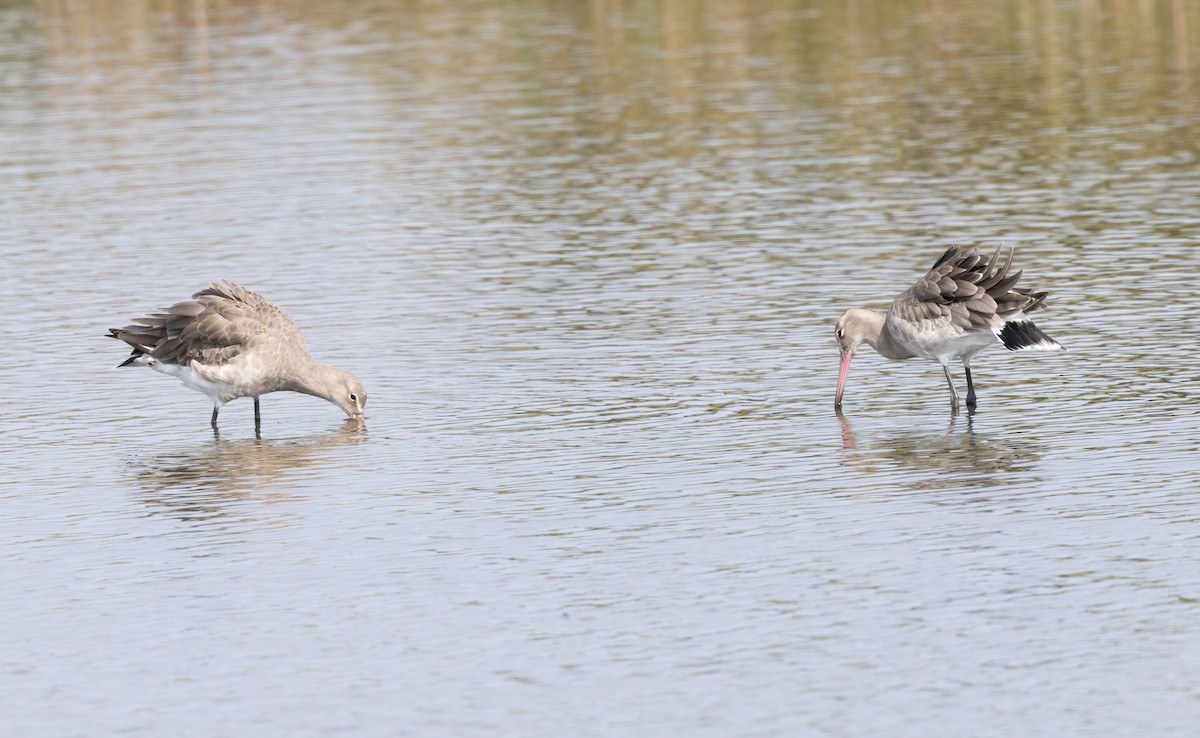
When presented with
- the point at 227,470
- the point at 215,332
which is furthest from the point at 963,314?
the point at 215,332

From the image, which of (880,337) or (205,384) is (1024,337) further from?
(205,384)

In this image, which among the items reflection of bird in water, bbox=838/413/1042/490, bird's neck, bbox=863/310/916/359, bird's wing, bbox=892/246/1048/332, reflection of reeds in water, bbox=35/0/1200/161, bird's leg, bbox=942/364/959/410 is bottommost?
reflection of bird in water, bbox=838/413/1042/490

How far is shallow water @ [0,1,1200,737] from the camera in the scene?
12.8 m

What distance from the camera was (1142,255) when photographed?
26.9 meters

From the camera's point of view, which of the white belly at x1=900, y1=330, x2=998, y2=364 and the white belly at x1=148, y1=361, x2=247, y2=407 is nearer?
the white belly at x1=900, y1=330, x2=998, y2=364

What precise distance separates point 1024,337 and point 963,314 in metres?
0.58

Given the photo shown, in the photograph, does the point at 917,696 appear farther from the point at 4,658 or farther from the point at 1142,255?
the point at 1142,255

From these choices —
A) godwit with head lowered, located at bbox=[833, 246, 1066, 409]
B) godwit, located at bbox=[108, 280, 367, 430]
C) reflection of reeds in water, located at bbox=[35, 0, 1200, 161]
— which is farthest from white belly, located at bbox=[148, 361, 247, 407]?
reflection of reeds in water, located at bbox=[35, 0, 1200, 161]

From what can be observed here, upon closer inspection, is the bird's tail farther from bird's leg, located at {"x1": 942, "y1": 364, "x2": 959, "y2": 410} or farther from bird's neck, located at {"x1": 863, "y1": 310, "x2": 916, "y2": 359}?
bird's neck, located at {"x1": 863, "y1": 310, "x2": 916, "y2": 359}

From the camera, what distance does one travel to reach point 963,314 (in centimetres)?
1936

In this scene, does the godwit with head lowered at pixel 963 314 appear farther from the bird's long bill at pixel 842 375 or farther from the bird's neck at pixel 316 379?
the bird's neck at pixel 316 379

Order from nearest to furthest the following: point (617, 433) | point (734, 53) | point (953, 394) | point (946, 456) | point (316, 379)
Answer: point (946, 456) → point (617, 433) → point (953, 394) → point (316, 379) → point (734, 53)

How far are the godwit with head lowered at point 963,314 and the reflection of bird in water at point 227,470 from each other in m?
4.93

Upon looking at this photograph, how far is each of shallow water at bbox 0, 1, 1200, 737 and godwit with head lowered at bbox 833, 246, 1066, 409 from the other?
0.65 m
